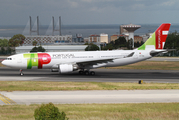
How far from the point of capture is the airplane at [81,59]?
39531 millimetres

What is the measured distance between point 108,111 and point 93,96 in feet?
19.1

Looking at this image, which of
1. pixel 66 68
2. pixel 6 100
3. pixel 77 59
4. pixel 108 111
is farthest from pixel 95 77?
pixel 108 111

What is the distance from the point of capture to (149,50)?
45062mm

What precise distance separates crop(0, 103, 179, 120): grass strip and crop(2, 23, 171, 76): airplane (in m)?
20.6

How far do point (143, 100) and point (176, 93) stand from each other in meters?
4.91

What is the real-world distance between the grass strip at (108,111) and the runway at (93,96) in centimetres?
172

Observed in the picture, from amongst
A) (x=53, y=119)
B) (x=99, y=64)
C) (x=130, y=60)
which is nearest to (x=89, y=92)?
(x=53, y=119)

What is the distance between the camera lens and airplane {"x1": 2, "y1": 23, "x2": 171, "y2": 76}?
39531 mm

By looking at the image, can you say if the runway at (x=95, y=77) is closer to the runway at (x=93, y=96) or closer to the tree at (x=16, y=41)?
the runway at (x=93, y=96)

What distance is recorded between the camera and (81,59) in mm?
41625

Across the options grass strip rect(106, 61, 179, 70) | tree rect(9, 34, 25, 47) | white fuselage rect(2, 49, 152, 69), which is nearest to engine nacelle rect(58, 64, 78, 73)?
white fuselage rect(2, 49, 152, 69)

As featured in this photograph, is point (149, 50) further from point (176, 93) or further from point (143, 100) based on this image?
point (143, 100)

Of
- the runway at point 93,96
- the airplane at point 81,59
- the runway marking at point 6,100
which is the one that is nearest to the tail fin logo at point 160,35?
the airplane at point 81,59

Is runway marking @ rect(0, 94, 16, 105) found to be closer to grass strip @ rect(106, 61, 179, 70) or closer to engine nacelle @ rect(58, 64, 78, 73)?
engine nacelle @ rect(58, 64, 78, 73)
